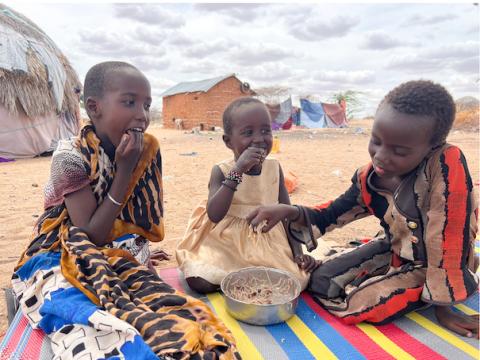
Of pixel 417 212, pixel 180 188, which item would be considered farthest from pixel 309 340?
pixel 180 188

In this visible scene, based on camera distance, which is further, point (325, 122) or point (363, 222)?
point (325, 122)

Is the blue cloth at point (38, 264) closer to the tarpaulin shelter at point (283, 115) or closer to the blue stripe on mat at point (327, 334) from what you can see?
the blue stripe on mat at point (327, 334)

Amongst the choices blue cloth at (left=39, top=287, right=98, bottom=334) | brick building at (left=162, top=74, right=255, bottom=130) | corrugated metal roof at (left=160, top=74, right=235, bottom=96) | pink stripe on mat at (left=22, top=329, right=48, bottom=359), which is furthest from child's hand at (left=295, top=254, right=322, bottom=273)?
corrugated metal roof at (left=160, top=74, right=235, bottom=96)

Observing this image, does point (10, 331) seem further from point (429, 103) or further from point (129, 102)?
point (429, 103)

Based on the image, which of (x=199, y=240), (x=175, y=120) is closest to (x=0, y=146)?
(x=199, y=240)

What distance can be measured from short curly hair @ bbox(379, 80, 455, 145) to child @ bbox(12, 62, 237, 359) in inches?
46.1

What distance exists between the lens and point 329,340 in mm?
1666

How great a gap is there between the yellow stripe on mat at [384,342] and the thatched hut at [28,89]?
25.0 ft

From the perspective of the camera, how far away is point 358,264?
2062 millimetres

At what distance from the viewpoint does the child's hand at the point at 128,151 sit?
169cm

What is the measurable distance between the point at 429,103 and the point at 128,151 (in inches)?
52.2

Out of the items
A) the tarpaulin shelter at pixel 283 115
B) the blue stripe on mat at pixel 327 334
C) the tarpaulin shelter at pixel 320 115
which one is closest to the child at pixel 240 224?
the blue stripe on mat at pixel 327 334

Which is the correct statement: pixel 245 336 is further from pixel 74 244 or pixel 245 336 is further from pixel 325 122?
pixel 325 122

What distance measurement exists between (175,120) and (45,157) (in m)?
13.9
